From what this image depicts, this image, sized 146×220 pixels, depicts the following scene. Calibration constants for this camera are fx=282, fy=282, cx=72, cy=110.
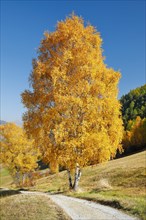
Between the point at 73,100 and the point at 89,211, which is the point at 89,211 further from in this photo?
the point at 73,100

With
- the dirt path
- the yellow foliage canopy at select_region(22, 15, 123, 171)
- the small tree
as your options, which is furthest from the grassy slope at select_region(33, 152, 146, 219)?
the yellow foliage canopy at select_region(22, 15, 123, 171)

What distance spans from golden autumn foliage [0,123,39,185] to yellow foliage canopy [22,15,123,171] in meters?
37.0

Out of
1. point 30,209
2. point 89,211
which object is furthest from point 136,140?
point 89,211

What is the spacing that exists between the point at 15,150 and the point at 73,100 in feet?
139

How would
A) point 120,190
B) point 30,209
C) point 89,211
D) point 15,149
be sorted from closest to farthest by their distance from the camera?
point 89,211 → point 30,209 → point 120,190 → point 15,149

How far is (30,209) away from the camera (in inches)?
764

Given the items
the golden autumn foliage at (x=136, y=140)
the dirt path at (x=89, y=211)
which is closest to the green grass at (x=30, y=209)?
the dirt path at (x=89, y=211)

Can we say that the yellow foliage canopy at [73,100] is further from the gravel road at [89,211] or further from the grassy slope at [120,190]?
the gravel road at [89,211]

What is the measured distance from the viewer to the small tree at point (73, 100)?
23.5 metres

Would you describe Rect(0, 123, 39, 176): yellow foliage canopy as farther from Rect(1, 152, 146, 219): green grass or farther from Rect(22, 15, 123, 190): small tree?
Rect(22, 15, 123, 190): small tree

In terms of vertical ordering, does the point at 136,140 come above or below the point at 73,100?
above

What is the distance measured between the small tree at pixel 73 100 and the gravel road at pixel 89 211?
13.5ft

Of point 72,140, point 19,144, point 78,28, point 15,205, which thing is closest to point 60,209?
point 15,205

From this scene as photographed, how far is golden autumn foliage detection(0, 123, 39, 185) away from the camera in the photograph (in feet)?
204
